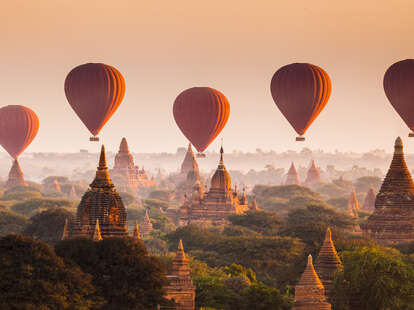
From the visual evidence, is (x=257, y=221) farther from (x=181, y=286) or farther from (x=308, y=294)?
(x=308, y=294)

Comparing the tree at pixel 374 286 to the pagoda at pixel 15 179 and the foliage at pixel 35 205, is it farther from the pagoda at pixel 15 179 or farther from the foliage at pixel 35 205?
the pagoda at pixel 15 179

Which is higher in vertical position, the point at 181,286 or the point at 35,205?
the point at 35,205

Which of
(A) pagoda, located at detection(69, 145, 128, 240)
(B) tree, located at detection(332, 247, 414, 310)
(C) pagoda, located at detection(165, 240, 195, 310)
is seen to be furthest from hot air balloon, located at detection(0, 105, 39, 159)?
(B) tree, located at detection(332, 247, 414, 310)

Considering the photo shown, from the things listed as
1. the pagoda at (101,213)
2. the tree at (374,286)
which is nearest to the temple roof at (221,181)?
the pagoda at (101,213)

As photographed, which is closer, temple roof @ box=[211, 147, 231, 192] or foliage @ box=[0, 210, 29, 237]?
foliage @ box=[0, 210, 29, 237]

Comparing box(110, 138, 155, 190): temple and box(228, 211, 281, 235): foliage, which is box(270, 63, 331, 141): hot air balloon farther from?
box(110, 138, 155, 190): temple

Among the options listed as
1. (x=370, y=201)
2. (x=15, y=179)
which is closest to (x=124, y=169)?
(x=15, y=179)

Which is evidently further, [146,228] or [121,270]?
[146,228]
